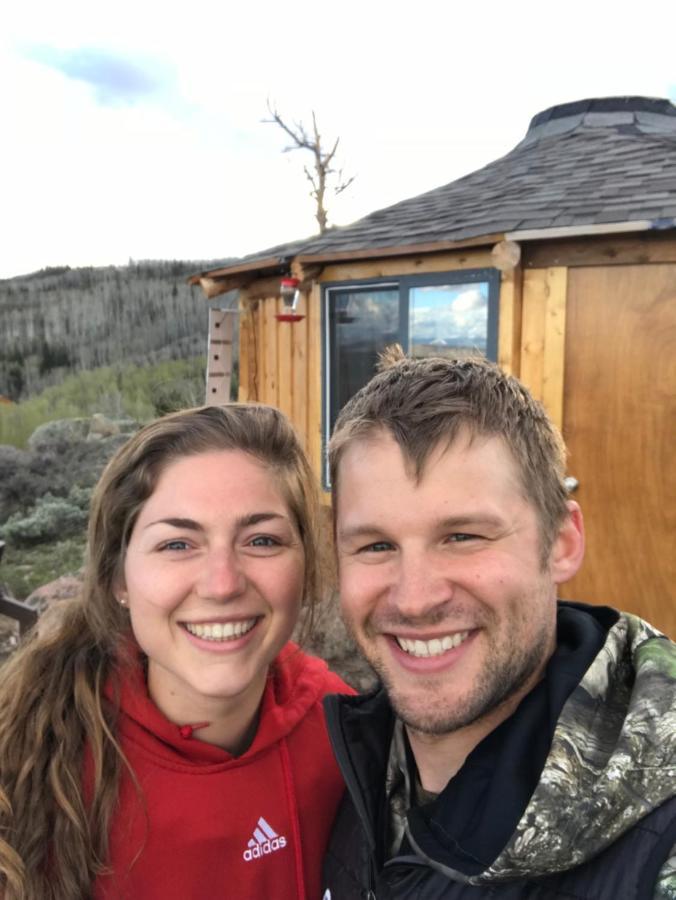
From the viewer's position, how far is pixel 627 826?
991mm

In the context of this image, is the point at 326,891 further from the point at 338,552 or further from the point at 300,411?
the point at 300,411

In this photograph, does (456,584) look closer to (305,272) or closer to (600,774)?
(600,774)

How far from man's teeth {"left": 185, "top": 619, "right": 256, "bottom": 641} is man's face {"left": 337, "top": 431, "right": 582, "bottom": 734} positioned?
0.41 m

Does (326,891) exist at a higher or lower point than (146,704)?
lower

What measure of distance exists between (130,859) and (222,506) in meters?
0.81

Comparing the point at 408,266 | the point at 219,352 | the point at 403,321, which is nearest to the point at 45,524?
the point at 219,352

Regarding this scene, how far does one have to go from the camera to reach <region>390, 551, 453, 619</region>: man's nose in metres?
1.31

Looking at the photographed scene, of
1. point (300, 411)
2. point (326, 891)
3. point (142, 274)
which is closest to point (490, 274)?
point (300, 411)

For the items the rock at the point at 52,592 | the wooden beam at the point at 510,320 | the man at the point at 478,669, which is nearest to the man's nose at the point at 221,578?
the man at the point at 478,669

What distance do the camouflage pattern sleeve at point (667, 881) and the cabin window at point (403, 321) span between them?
3811mm

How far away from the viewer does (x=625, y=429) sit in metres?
4.48

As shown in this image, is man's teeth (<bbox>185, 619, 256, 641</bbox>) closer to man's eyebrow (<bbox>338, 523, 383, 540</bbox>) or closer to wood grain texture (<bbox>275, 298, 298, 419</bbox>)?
man's eyebrow (<bbox>338, 523, 383, 540</bbox>)

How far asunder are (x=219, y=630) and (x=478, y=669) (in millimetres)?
649

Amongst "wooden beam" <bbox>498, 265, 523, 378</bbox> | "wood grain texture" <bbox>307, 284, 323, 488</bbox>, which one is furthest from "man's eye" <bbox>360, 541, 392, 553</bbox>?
"wood grain texture" <bbox>307, 284, 323, 488</bbox>
